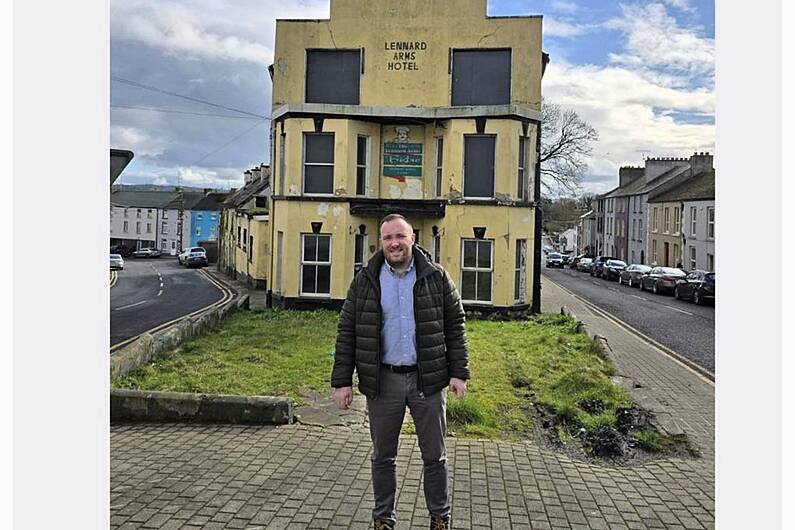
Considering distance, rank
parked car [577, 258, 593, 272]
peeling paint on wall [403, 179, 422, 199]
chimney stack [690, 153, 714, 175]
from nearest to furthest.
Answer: peeling paint on wall [403, 179, 422, 199] → chimney stack [690, 153, 714, 175] → parked car [577, 258, 593, 272]

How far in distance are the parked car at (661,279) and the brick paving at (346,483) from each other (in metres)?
27.5

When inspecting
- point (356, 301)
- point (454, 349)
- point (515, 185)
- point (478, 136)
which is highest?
point (478, 136)

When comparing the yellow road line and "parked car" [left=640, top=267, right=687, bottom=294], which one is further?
"parked car" [left=640, top=267, right=687, bottom=294]

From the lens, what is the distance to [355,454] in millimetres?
6598

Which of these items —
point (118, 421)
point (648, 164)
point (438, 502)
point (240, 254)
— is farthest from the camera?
point (648, 164)

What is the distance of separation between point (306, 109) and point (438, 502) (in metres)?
16.9

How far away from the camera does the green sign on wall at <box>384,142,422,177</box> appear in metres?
20.8

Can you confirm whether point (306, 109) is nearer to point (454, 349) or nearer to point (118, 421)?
point (118, 421)

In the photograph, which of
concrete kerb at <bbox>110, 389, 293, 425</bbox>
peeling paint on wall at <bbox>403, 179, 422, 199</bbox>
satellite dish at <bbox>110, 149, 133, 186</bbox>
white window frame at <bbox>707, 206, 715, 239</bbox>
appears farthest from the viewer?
white window frame at <bbox>707, 206, 715, 239</bbox>

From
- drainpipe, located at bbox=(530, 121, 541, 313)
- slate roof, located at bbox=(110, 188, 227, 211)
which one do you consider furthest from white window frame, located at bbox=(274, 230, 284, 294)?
slate roof, located at bbox=(110, 188, 227, 211)

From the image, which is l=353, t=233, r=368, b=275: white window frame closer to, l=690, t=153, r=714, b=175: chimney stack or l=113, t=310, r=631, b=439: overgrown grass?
l=113, t=310, r=631, b=439: overgrown grass

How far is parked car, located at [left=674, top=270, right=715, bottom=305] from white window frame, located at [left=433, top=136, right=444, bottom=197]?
1379 cm

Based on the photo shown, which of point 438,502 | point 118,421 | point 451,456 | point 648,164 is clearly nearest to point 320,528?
point 438,502

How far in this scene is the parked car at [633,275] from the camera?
1565 inches
